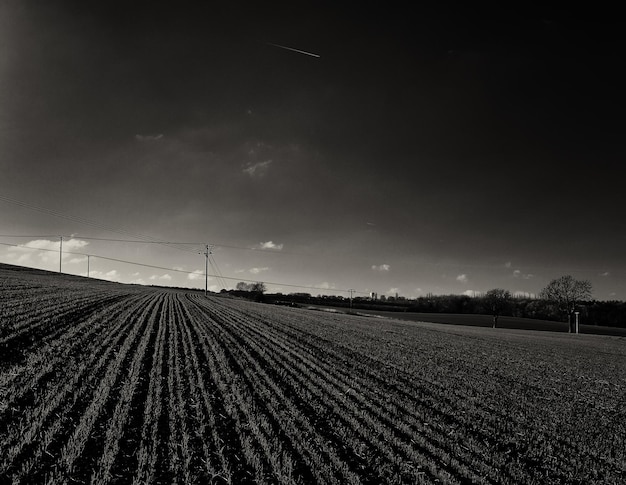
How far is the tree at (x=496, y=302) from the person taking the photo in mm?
83625

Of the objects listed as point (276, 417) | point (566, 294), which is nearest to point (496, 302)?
point (566, 294)

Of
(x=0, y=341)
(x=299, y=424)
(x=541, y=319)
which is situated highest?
(x=0, y=341)

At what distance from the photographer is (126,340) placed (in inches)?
712

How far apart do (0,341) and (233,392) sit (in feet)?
35.1

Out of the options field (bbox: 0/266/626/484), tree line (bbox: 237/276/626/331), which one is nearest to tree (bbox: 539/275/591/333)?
tree line (bbox: 237/276/626/331)

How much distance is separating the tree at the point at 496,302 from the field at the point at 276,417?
70.6 meters

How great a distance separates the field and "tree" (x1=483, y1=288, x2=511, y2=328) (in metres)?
70.6

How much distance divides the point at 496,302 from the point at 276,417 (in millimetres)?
88234

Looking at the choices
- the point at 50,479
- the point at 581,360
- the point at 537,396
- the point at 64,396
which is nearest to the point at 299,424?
the point at 50,479

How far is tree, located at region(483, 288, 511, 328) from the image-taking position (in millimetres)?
83625

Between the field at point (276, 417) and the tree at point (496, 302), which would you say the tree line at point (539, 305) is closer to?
the tree at point (496, 302)

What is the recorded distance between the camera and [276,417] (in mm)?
9531

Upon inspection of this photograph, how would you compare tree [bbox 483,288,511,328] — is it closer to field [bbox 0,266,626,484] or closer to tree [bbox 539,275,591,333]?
tree [bbox 539,275,591,333]

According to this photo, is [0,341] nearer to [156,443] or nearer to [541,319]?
[156,443]
